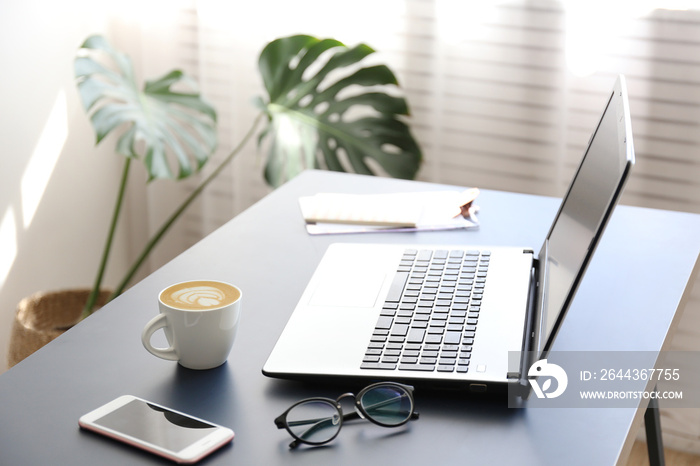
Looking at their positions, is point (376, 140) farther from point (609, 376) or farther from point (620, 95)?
point (609, 376)

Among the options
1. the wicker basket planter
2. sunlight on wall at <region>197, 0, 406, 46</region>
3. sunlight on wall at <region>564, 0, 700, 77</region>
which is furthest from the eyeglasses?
sunlight on wall at <region>197, 0, 406, 46</region>

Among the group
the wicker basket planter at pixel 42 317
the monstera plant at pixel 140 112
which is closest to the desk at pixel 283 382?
the monstera plant at pixel 140 112

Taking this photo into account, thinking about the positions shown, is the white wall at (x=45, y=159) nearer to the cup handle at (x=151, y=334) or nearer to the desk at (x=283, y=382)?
the desk at (x=283, y=382)

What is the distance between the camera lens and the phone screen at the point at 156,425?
0.76m

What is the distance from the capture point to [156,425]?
0.78 meters

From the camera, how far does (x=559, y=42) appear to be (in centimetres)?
189

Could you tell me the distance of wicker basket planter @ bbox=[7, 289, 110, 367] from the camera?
1831 mm

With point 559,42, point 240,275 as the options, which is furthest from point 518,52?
point 240,275

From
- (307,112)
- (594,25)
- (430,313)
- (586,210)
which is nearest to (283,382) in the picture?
(430,313)

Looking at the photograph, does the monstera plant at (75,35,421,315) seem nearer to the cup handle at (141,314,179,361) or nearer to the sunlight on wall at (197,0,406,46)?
the sunlight on wall at (197,0,406,46)

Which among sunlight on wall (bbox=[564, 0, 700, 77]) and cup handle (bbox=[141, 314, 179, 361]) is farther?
sunlight on wall (bbox=[564, 0, 700, 77])

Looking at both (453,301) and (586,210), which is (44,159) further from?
(586,210)

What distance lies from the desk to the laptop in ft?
0.10

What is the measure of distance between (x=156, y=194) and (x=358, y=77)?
0.85m
